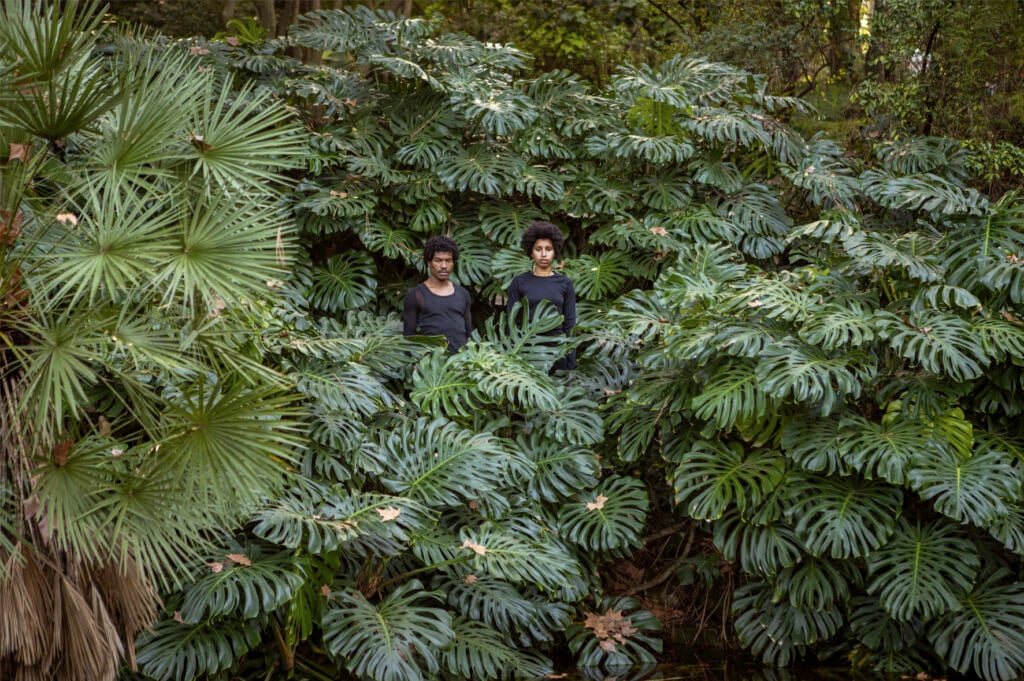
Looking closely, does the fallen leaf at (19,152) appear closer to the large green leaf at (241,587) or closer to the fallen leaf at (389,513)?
the large green leaf at (241,587)

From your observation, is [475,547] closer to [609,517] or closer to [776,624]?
[609,517]

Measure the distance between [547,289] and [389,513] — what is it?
81.3 inches

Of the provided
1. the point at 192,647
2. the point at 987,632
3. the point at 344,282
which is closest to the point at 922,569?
the point at 987,632

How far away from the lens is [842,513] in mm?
5242

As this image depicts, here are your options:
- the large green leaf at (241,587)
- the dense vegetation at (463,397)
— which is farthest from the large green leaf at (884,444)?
the large green leaf at (241,587)

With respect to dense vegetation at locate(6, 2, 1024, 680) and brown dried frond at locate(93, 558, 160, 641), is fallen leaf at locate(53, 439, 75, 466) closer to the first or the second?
dense vegetation at locate(6, 2, 1024, 680)

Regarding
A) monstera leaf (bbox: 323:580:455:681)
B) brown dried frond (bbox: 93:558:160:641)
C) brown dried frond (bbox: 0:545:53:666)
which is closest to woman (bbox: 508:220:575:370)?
monstera leaf (bbox: 323:580:455:681)

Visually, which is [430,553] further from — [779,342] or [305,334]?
[779,342]

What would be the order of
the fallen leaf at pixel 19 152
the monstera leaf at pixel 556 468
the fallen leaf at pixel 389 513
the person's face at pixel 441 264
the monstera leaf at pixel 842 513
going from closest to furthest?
the fallen leaf at pixel 19 152 < the fallen leaf at pixel 389 513 < the monstera leaf at pixel 842 513 < the monstera leaf at pixel 556 468 < the person's face at pixel 441 264

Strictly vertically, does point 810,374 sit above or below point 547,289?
above

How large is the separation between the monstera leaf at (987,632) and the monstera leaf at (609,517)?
1525mm

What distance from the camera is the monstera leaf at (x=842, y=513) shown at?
5.18 metres

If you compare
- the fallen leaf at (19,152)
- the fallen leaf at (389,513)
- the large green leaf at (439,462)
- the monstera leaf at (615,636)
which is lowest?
the monstera leaf at (615,636)

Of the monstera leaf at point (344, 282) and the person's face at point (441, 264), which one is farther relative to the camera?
the monstera leaf at point (344, 282)
